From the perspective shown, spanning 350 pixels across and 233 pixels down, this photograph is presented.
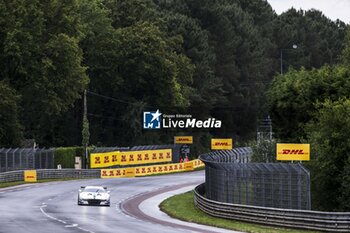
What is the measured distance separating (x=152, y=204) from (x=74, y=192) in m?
9.73

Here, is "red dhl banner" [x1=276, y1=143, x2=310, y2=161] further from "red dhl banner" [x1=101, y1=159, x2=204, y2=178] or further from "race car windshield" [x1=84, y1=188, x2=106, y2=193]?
"red dhl banner" [x1=101, y1=159, x2=204, y2=178]

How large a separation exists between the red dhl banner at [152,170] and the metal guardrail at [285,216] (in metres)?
41.4

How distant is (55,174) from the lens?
77625 millimetres

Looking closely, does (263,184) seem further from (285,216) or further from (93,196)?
(93,196)

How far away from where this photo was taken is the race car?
50062mm

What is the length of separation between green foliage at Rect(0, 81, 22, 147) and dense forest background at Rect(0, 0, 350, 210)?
10 cm

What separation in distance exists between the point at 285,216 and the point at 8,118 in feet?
163

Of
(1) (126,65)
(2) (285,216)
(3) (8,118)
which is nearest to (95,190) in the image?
(2) (285,216)

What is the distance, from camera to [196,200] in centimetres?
4950

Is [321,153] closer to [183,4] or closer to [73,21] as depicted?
[73,21]

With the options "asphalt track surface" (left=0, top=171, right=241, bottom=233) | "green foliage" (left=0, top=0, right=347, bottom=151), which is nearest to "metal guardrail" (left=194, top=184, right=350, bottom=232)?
"asphalt track surface" (left=0, top=171, right=241, bottom=233)

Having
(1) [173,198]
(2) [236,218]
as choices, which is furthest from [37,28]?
(2) [236,218]

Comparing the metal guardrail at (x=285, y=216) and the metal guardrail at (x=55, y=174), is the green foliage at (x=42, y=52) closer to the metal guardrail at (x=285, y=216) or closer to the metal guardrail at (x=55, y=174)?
the metal guardrail at (x=55, y=174)

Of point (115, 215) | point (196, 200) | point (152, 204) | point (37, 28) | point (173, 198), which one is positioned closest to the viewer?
point (115, 215)
